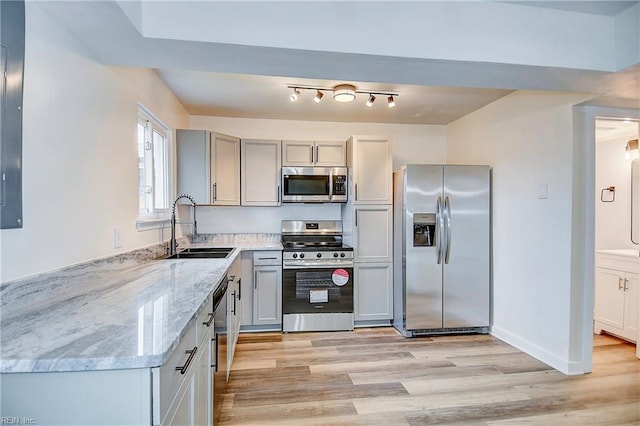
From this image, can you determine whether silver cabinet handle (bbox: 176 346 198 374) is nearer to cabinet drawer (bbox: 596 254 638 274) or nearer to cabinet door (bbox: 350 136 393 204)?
cabinet door (bbox: 350 136 393 204)

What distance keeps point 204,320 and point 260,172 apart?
8.24ft

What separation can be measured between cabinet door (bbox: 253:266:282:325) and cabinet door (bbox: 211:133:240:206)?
2.92 feet

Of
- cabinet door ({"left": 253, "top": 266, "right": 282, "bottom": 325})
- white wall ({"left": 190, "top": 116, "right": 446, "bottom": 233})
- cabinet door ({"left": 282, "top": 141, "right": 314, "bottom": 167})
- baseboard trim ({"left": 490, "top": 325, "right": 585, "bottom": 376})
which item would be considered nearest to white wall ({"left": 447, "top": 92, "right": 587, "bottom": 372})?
baseboard trim ({"left": 490, "top": 325, "right": 585, "bottom": 376})

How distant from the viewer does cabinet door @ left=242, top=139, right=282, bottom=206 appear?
3.76 meters

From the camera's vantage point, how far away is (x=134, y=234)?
2174 mm

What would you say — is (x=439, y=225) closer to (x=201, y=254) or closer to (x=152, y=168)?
(x=201, y=254)

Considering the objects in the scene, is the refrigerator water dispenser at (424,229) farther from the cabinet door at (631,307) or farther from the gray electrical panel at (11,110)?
the gray electrical panel at (11,110)

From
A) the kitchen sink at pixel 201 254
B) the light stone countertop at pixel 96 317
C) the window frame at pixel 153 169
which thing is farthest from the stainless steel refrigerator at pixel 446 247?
the window frame at pixel 153 169

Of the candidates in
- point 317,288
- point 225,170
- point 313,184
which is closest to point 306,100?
point 313,184

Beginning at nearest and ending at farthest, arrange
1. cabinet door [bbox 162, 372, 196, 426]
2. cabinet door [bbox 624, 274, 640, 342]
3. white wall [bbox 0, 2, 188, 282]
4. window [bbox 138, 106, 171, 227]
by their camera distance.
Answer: cabinet door [bbox 162, 372, 196, 426], white wall [bbox 0, 2, 188, 282], window [bbox 138, 106, 171, 227], cabinet door [bbox 624, 274, 640, 342]

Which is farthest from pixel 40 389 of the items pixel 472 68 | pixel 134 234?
pixel 472 68

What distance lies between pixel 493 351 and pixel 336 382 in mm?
1635

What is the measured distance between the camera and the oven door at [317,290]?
3.48m

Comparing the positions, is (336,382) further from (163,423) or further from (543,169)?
Result: (543,169)
